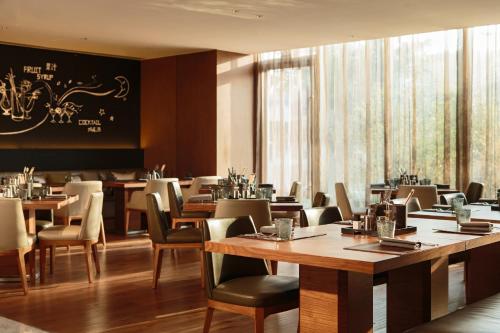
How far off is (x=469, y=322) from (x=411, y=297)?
37.1 inches

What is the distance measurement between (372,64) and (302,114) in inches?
63.2

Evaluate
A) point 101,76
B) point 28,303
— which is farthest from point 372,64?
point 28,303

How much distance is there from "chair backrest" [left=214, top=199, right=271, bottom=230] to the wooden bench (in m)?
2.72

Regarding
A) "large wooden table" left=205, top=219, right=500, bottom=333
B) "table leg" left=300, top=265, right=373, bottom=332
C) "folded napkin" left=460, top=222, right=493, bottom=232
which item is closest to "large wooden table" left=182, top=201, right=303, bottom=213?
"large wooden table" left=205, top=219, right=500, bottom=333

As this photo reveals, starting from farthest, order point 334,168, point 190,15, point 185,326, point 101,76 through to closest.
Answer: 1. point 101,76
2. point 334,168
3. point 190,15
4. point 185,326

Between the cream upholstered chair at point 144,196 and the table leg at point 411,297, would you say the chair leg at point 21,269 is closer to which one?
the table leg at point 411,297

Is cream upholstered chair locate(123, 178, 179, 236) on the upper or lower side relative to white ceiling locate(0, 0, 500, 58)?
lower

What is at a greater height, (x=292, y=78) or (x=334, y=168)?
(x=292, y=78)

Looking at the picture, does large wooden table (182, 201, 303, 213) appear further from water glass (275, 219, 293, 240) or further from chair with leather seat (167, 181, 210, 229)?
water glass (275, 219, 293, 240)

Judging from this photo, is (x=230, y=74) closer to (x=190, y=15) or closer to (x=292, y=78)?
(x=292, y=78)

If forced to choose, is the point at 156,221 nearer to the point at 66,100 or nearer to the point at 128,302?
the point at 128,302

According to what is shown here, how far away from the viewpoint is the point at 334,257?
336 centimetres

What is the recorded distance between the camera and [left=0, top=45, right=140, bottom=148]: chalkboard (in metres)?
12.4

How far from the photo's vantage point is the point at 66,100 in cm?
1305
